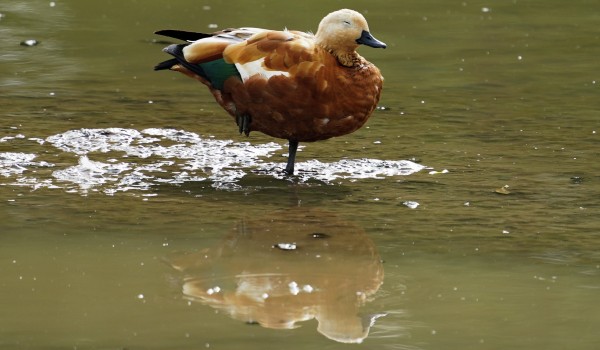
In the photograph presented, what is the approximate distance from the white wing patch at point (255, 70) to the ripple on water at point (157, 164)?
61 cm

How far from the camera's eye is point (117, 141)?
8.15 m

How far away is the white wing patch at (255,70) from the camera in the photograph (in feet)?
23.5

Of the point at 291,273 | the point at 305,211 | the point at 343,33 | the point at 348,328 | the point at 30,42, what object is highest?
the point at 343,33

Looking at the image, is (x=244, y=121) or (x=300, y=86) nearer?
(x=300, y=86)

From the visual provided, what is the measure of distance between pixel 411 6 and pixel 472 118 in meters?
5.28

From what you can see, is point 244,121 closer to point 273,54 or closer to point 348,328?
point 273,54

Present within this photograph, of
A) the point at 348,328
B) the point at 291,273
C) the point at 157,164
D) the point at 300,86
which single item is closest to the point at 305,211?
the point at 300,86

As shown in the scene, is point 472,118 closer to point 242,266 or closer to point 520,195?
point 520,195

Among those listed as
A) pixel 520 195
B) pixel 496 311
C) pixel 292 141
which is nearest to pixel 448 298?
pixel 496 311

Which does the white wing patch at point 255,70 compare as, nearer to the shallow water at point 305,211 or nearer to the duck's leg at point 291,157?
the duck's leg at point 291,157

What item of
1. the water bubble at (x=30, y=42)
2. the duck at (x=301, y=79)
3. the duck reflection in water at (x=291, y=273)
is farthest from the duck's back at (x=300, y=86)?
the water bubble at (x=30, y=42)

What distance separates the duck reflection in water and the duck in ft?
2.71

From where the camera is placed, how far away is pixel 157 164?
763 cm

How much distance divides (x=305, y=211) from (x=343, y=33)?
3.86ft
